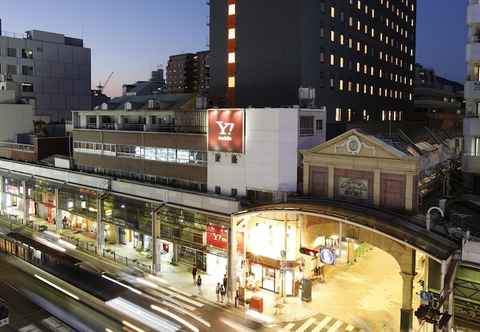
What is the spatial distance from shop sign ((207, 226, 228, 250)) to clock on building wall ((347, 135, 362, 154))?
13.5 meters

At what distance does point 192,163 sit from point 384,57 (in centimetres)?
6255

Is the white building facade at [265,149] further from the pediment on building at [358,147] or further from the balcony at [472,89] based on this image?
the balcony at [472,89]

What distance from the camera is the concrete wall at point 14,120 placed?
A: 265ft

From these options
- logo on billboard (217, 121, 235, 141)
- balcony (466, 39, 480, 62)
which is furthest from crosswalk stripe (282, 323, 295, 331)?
balcony (466, 39, 480, 62)

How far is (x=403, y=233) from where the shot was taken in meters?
30.5

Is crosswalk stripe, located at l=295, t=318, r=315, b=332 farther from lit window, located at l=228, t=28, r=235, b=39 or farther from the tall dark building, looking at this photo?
lit window, located at l=228, t=28, r=235, b=39

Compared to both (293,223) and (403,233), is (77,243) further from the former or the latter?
(403,233)

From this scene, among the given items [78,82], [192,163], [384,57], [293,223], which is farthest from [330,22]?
[78,82]

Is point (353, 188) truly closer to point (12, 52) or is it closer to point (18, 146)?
point (18, 146)

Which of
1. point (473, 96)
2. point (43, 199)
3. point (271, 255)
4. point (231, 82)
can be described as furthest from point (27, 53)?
point (473, 96)

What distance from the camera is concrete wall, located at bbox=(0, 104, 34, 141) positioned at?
80.6 m

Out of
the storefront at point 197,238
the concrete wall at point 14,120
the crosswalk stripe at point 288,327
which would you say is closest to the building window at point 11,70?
the concrete wall at point 14,120

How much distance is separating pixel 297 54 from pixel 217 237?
3408 centimetres

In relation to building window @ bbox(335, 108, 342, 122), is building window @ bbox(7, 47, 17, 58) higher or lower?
higher
